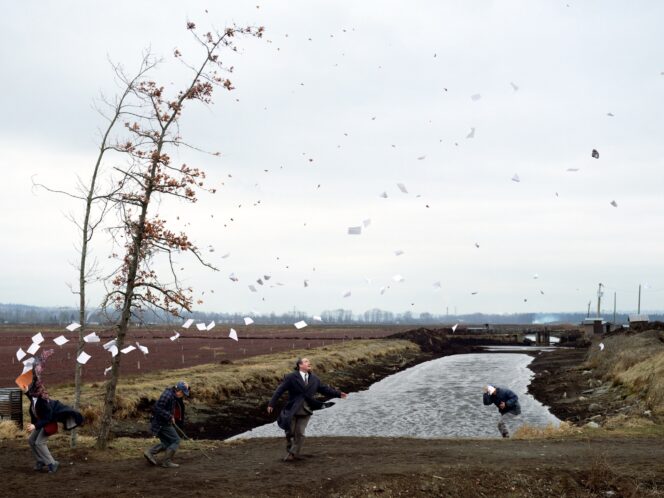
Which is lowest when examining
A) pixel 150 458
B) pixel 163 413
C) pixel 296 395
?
pixel 150 458

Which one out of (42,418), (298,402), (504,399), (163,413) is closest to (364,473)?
(298,402)

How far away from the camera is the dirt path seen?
13461 millimetres

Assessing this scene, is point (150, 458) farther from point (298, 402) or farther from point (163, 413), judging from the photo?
point (298, 402)

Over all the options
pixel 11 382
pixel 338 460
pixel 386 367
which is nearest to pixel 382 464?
pixel 338 460

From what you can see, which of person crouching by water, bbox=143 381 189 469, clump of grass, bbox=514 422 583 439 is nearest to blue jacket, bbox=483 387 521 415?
clump of grass, bbox=514 422 583 439

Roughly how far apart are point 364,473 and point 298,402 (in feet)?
7.35

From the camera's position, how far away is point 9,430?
→ 19469 mm

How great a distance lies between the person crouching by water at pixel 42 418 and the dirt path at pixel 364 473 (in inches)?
15.8

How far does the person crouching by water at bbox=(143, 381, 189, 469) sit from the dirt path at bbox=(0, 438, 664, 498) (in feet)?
1.02

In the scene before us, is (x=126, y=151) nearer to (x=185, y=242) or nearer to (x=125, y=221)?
(x=125, y=221)

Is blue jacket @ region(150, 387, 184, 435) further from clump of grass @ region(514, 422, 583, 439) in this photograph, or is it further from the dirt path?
clump of grass @ region(514, 422, 583, 439)

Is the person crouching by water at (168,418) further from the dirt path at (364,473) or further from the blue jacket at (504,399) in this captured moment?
the blue jacket at (504,399)

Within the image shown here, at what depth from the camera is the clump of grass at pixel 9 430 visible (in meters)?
19.0

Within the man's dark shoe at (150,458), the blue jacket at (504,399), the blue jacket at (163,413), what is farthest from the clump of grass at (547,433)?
the man's dark shoe at (150,458)
